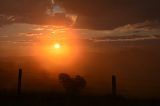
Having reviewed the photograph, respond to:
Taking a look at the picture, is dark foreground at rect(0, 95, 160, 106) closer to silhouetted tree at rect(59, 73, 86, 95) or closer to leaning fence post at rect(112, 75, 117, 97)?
leaning fence post at rect(112, 75, 117, 97)

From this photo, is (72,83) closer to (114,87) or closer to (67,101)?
(114,87)

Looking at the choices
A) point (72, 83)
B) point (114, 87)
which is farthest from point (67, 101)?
point (72, 83)

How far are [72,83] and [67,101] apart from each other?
31.3ft

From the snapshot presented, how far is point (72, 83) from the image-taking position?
1103 inches

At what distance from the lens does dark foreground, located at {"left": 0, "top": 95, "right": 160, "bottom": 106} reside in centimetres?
1767

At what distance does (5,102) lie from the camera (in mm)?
17891

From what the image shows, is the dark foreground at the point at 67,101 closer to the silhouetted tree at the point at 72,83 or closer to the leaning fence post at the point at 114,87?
the leaning fence post at the point at 114,87

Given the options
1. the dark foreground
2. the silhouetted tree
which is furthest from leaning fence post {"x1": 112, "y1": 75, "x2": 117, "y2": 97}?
the silhouetted tree

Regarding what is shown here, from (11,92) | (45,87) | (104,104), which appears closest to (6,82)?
(45,87)

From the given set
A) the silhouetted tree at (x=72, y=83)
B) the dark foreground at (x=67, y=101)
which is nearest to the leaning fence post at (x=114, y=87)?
the dark foreground at (x=67, y=101)

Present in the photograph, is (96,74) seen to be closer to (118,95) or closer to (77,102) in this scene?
(118,95)

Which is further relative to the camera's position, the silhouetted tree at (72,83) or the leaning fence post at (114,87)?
the silhouetted tree at (72,83)

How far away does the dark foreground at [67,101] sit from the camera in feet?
58.0

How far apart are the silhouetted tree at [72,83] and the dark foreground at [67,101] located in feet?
15.6
